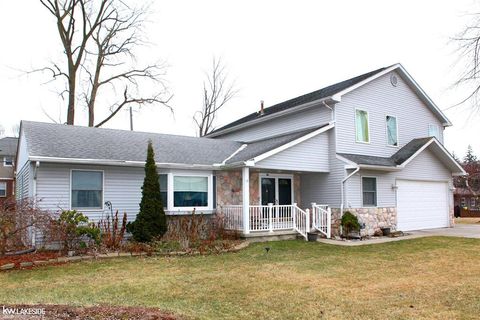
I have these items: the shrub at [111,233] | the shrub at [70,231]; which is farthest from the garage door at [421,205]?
the shrub at [70,231]

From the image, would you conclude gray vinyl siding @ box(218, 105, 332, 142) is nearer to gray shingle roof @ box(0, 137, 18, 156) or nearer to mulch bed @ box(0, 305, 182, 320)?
mulch bed @ box(0, 305, 182, 320)

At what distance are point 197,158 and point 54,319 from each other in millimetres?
11080

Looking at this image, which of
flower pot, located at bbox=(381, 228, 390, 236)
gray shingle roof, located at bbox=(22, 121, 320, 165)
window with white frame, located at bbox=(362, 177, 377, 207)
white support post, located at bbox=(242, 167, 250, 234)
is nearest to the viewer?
gray shingle roof, located at bbox=(22, 121, 320, 165)

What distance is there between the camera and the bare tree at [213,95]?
37.4 metres

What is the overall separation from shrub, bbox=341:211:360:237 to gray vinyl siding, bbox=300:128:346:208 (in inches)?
28.1

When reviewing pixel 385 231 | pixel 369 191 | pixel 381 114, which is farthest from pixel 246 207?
pixel 381 114

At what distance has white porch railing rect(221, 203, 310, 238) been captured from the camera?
46.2ft

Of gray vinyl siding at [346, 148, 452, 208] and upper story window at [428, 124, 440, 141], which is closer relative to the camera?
gray vinyl siding at [346, 148, 452, 208]

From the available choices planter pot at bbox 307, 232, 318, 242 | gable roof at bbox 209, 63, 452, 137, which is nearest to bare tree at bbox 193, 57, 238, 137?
gable roof at bbox 209, 63, 452, 137

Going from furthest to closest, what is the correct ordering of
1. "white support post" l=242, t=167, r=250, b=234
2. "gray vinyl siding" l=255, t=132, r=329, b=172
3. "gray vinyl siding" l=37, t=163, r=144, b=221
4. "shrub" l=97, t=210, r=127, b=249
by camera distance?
"gray vinyl siding" l=255, t=132, r=329, b=172
"white support post" l=242, t=167, r=250, b=234
"gray vinyl siding" l=37, t=163, r=144, b=221
"shrub" l=97, t=210, r=127, b=249

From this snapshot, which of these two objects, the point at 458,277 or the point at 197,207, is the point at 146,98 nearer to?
the point at 197,207

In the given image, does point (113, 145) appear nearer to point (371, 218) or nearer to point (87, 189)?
point (87, 189)

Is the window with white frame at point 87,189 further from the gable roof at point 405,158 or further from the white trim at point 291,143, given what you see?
the gable roof at point 405,158

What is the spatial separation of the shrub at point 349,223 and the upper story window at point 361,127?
136 inches
